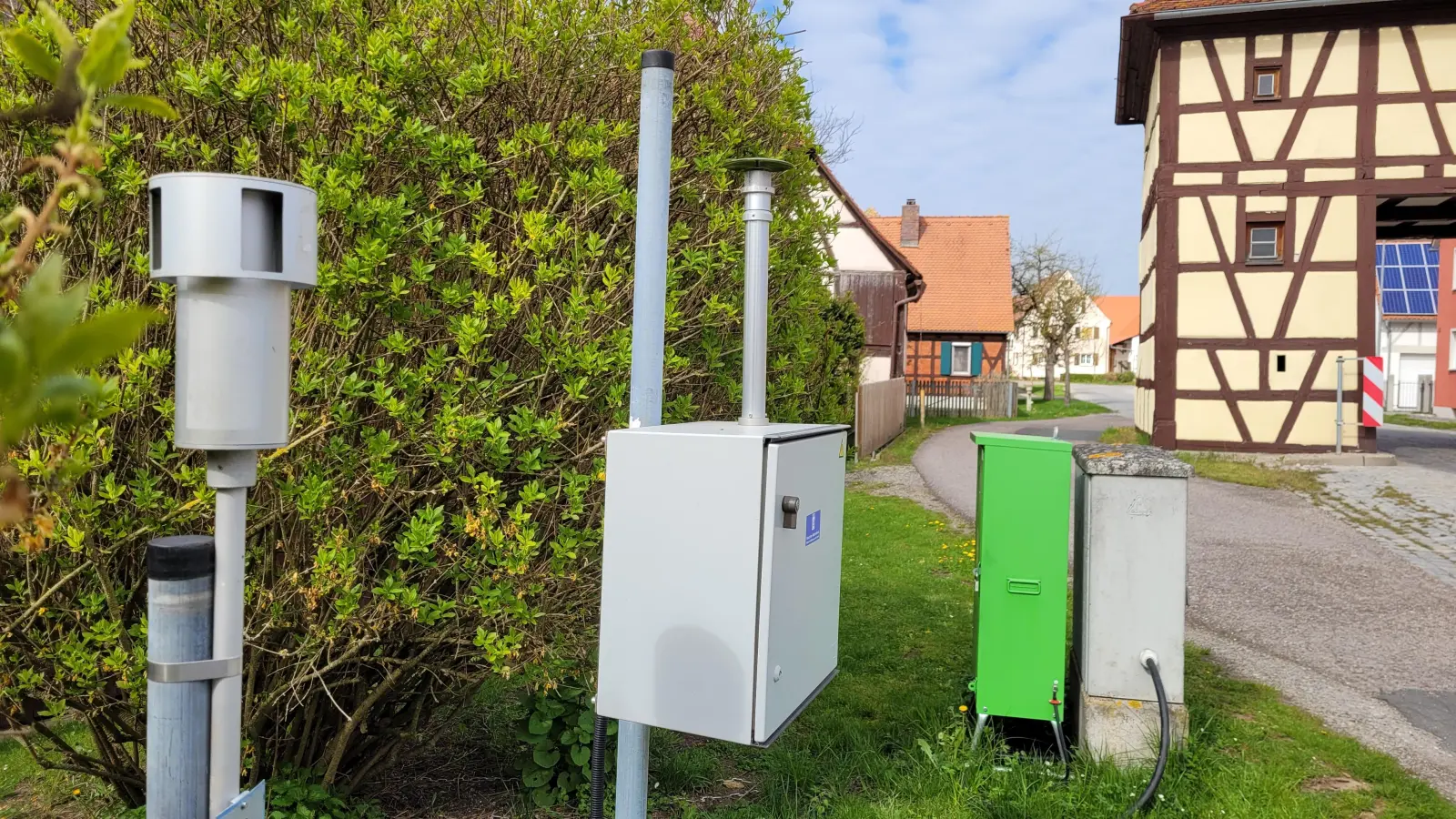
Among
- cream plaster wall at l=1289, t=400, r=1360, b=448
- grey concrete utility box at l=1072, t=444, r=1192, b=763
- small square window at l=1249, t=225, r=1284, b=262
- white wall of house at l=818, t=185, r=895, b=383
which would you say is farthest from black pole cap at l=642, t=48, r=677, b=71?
white wall of house at l=818, t=185, r=895, b=383

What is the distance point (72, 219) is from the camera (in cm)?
281

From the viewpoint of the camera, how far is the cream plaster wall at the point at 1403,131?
1459 centimetres

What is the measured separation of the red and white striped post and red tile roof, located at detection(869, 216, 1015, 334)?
60.6 feet

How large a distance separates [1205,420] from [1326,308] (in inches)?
95.4

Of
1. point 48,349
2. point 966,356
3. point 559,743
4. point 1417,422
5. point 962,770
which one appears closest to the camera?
point 48,349

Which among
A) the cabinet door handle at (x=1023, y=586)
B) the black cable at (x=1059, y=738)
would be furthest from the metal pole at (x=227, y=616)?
the black cable at (x=1059, y=738)

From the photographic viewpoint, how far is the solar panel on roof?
36094 millimetres

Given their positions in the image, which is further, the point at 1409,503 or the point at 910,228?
the point at 910,228

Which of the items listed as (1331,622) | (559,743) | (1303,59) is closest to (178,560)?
(559,743)

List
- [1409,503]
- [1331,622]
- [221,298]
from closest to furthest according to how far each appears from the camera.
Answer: [221,298] → [1331,622] → [1409,503]

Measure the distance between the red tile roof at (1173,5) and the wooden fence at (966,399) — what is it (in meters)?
14.2

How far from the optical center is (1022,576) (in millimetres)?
3893

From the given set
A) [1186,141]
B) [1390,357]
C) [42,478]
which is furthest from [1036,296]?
[42,478]

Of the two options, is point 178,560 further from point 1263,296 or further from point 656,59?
point 1263,296
